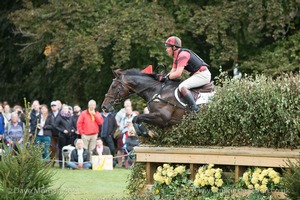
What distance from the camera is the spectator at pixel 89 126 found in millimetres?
23984

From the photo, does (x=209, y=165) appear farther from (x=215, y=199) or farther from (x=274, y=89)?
(x=274, y=89)

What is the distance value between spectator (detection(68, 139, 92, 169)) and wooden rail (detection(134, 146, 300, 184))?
860cm

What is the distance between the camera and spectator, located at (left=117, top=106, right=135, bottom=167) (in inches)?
954

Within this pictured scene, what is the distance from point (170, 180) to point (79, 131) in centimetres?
1025

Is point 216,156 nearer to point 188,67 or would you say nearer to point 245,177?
point 245,177

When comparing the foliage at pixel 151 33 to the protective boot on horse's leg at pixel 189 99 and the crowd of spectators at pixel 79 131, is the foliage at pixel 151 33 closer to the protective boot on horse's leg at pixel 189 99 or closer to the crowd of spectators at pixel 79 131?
the crowd of spectators at pixel 79 131

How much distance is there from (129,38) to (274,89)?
15246 millimetres

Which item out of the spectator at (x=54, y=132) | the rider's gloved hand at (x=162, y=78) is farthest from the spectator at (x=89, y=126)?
the rider's gloved hand at (x=162, y=78)

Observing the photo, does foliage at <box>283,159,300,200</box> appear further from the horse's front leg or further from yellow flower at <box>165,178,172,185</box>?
the horse's front leg

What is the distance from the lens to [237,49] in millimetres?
28703

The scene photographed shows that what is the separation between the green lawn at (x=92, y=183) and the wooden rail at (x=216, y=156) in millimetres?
1005

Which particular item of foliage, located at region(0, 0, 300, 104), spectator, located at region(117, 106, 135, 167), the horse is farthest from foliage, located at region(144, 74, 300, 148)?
foliage, located at region(0, 0, 300, 104)

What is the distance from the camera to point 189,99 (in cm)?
1473

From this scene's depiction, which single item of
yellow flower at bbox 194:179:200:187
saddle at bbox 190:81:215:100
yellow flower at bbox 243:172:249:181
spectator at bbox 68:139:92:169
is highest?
saddle at bbox 190:81:215:100
